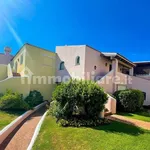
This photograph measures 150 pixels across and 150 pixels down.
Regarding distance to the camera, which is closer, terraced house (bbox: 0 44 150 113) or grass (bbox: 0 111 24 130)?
grass (bbox: 0 111 24 130)

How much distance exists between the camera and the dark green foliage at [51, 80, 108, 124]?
12.1m

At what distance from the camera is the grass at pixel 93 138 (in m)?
7.82

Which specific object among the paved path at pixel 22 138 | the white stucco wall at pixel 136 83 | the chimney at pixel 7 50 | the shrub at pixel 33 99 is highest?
the chimney at pixel 7 50

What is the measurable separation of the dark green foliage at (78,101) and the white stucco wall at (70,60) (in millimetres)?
9521

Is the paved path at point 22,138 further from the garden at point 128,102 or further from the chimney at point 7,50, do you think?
the chimney at point 7,50

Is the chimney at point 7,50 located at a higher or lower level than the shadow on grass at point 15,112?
higher

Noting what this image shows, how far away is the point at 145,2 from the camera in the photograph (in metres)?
15.0

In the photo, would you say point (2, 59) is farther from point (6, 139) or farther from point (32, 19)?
point (6, 139)

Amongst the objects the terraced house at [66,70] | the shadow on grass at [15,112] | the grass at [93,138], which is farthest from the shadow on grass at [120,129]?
the terraced house at [66,70]

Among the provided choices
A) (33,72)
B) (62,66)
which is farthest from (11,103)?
(62,66)

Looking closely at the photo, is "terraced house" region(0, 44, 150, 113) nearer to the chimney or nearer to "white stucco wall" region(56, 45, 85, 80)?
"white stucco wall" region(56, 45, 85, 80)

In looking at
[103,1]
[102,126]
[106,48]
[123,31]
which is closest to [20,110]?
[102,126]

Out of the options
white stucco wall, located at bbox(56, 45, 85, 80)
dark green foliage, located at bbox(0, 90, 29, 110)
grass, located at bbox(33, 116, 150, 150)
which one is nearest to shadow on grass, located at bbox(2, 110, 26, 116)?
dark green foliage, located at bbox(0, 90, 29, 110)

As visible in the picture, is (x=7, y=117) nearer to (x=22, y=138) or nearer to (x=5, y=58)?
(x=22, y=138)
